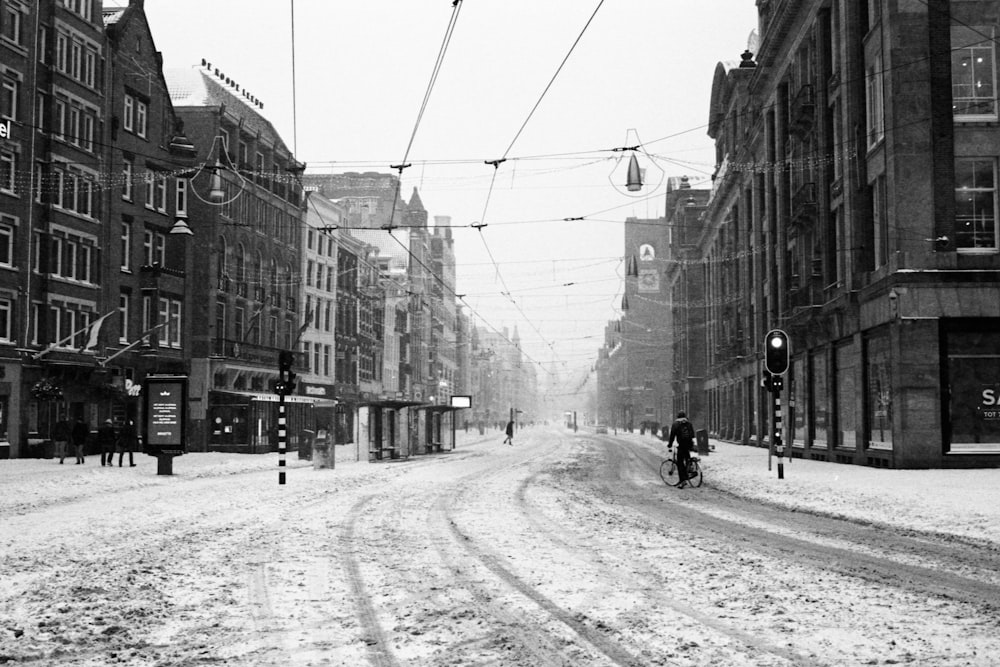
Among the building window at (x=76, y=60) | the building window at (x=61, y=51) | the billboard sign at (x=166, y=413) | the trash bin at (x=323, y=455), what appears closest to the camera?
the billboard sign at (x=166, y=413)

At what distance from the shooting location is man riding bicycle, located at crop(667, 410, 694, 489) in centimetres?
2488

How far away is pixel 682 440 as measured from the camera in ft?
83.4

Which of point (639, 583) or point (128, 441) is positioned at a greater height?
point (128, 441)

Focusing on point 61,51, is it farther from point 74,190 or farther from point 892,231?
point 892,231

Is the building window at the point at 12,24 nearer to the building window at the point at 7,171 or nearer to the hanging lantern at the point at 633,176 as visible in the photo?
the building window at the point at 7,171

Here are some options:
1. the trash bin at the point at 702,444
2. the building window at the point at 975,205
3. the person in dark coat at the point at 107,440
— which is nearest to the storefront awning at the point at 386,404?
the person in dark coat at the point at 107,440

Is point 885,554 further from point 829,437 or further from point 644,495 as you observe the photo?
point 829,437

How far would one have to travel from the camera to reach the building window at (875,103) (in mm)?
31062

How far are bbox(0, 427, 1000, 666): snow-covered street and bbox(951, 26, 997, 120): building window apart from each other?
11.9m

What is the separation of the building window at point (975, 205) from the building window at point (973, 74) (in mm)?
1383

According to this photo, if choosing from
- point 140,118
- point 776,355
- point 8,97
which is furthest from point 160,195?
point 776,355

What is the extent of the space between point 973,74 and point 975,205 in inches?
144

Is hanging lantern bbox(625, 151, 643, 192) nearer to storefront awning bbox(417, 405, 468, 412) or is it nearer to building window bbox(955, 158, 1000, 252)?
building window bbox(955, 158, 1000, 252)

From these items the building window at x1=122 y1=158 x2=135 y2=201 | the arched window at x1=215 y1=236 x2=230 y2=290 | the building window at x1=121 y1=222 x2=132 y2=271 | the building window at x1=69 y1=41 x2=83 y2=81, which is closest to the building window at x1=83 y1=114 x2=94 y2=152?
the building window at x1=69 y1=41 x2=83 y2=81
